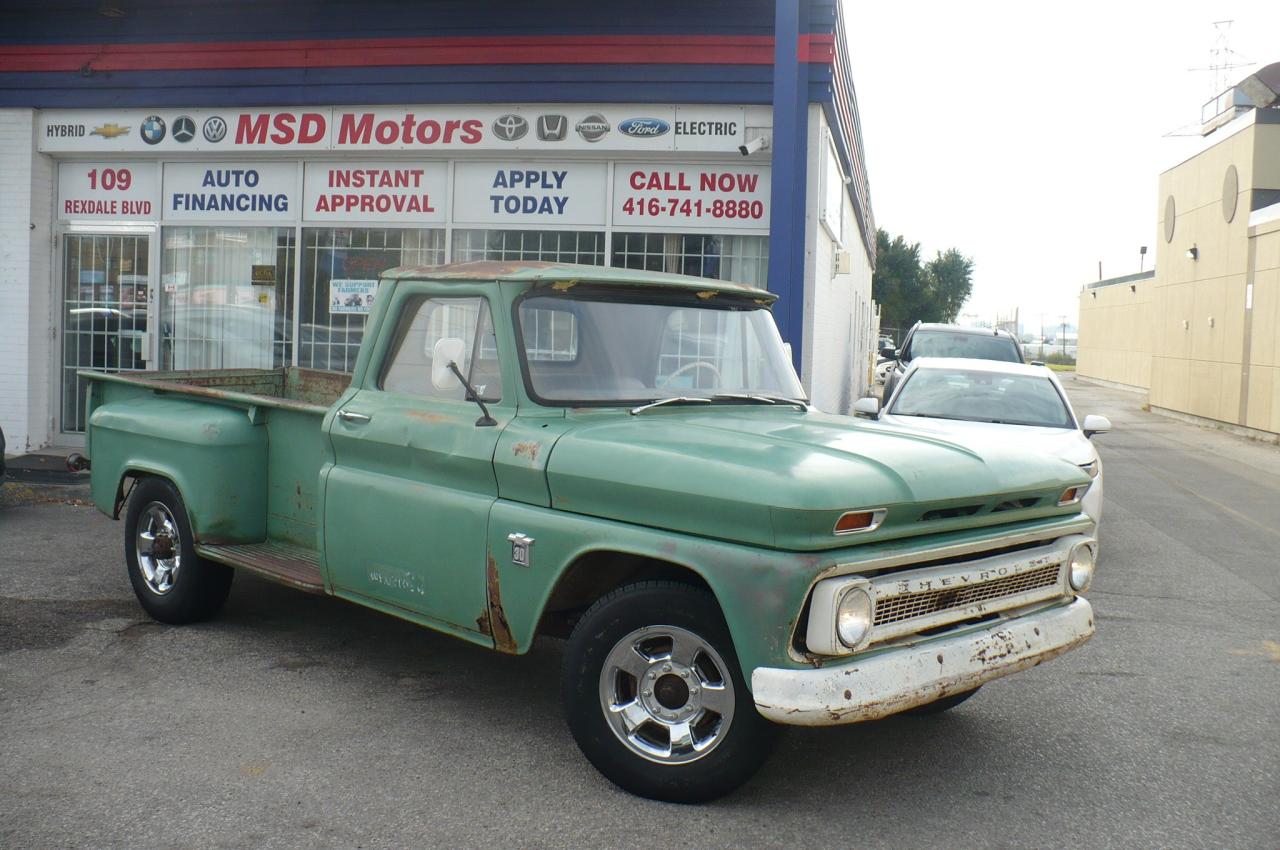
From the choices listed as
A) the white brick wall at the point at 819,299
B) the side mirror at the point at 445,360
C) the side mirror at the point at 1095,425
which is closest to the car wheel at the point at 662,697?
the side mirror at the point at 445,360

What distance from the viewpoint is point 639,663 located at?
404 centimetres

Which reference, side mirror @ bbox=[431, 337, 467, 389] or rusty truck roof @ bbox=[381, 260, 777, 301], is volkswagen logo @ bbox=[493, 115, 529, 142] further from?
side mirror @ bbox=[431, 337, 467, 389]

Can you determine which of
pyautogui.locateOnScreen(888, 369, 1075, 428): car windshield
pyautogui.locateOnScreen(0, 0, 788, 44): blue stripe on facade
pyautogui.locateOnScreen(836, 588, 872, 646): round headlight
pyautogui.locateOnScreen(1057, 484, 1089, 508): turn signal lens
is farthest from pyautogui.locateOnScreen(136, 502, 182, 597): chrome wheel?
pyautogui.locateOnScreen(0, 0, 788, 44): blue stripe on facade

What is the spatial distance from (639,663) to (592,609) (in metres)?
0.25

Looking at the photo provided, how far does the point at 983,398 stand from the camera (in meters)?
9.72

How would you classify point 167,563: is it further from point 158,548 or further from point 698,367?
point 698,367

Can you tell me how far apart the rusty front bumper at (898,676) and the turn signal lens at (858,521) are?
0.41 metres

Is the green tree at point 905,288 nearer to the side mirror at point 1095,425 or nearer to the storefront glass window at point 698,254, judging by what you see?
the storefront glass window at point 698,254

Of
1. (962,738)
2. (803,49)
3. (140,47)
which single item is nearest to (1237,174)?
(803,49)

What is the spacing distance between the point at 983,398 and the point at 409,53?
6.40 metres

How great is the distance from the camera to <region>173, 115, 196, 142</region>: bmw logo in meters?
12.3

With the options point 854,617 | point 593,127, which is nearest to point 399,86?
point 593,127

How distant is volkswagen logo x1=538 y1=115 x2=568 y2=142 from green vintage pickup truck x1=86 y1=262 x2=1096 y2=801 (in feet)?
20.6

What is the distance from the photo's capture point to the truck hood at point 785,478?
3.70 metres
